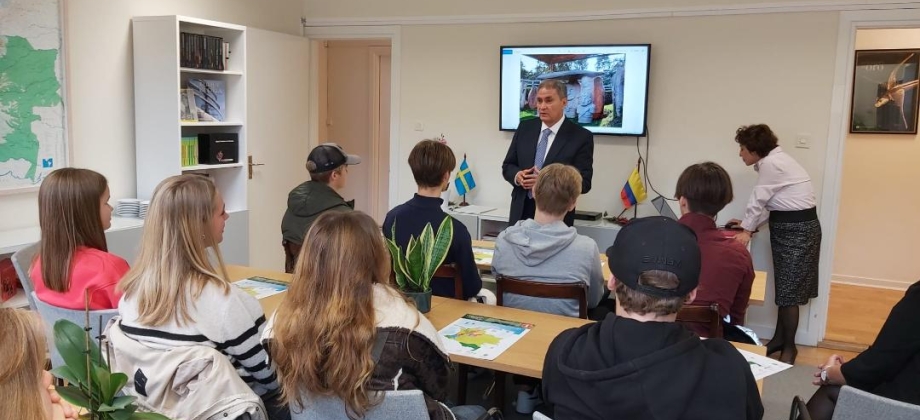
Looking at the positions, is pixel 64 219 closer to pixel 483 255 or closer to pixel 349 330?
pixel 349 330

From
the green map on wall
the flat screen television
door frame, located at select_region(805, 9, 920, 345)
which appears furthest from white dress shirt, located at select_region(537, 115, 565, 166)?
the green map on wall

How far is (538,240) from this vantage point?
2844 millimetres

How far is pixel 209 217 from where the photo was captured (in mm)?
2062

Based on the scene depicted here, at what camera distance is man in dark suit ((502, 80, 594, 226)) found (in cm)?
426

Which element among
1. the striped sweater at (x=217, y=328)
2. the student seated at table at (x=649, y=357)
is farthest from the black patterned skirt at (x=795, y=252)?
the striped sweater at (x=217, y=328)

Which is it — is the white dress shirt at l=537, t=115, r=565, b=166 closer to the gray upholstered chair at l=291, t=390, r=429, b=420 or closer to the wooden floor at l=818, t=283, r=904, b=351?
the wooden floor at l=818, t=283, r=904, b=351

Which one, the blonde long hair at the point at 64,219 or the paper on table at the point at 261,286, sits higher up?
the blonde long hair at the point at 64,219

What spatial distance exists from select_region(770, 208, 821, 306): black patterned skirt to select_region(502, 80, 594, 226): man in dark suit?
Answer: 1.23 meters

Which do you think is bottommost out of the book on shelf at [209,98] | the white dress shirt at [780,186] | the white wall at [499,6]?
the white dress shirt at [780,186]

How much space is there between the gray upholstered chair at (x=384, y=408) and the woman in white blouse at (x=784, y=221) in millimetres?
3269

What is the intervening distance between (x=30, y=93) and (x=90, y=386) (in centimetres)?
346

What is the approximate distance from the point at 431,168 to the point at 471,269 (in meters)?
0.46

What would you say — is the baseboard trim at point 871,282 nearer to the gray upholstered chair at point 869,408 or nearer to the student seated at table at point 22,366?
the gray upholstered chair at point 869,408

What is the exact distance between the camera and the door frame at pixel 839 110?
4.42 m
